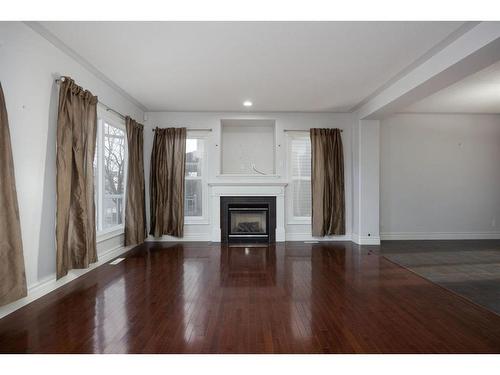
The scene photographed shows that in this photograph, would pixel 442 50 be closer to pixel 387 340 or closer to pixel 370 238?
pixel 387 340

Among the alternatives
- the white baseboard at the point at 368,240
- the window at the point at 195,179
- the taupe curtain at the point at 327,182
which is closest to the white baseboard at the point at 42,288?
the window at the point at 195,179

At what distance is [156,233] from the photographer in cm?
571

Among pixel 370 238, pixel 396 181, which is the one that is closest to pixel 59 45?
pixel 370 238

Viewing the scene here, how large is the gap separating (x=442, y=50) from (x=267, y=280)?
3125 millimetres

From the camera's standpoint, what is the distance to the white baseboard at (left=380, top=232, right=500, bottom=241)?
6.05 metres

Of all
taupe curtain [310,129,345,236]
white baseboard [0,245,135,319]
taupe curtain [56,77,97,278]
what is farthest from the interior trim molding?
taupe curtain [56,77,97,278]

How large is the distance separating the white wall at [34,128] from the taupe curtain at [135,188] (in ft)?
5.90

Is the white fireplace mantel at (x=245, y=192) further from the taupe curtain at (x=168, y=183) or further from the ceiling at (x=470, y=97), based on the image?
the ceiling at (x=470, y=97)

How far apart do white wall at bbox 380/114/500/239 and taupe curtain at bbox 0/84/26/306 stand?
585 centimetres

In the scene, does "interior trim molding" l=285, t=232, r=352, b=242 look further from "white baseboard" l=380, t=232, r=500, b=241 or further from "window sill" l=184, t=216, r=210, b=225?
"window sill" l=184, t=216, r=210, b=225

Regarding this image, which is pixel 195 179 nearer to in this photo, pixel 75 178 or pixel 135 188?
pixel 135 188

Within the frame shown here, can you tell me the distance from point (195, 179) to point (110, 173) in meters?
1.74

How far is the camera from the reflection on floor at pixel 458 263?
3.04m

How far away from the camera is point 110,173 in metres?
4.57
